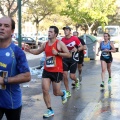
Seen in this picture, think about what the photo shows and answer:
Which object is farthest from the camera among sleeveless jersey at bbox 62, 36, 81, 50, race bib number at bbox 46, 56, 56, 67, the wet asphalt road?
sleeveless jersey at bbox 62, 36, 81, 50

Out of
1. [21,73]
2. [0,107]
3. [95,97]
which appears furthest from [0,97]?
[95,97]

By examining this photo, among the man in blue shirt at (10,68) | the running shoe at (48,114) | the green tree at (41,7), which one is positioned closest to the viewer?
the man in blue shirt at (10,68)

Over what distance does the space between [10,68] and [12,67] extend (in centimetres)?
2

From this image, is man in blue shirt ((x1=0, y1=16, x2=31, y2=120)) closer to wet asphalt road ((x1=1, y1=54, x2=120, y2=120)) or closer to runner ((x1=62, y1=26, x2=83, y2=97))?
wet asphalt road ((x1=1, y1=54, x2=120, y2=120))

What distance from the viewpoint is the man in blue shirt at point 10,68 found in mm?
3360

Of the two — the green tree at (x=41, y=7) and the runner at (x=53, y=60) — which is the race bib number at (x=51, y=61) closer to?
the runner at (x=53, y=60)

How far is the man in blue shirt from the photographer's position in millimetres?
3360

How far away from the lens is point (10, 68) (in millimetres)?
3447

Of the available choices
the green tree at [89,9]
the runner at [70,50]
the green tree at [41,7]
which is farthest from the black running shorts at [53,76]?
the green tree at [89,9]

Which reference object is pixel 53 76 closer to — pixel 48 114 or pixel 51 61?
pixel 51 61

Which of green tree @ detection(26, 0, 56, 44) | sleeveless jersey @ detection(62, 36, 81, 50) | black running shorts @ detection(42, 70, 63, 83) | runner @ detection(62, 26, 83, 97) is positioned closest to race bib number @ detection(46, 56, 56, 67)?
black running shorts @ detection(42, 70, 63, 83)

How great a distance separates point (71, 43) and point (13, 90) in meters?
5.62

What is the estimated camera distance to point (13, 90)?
355 cm

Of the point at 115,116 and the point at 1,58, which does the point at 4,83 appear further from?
the point at 115,116
